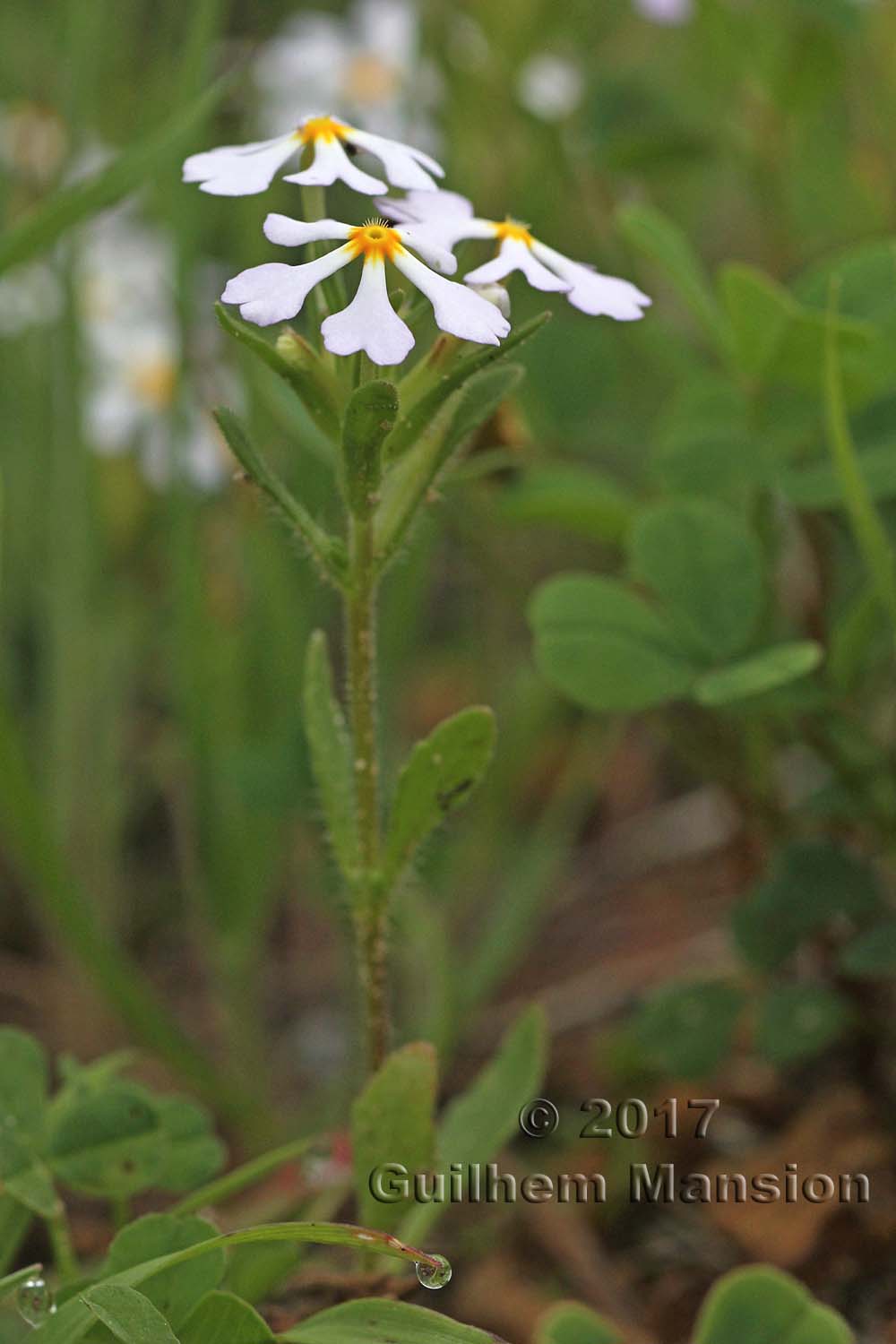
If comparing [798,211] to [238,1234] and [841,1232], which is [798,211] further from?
[238,1234]

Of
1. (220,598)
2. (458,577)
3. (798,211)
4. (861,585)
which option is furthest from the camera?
(458,577)

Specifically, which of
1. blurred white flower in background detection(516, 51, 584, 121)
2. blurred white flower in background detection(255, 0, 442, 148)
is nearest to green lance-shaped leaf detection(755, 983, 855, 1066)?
blurred white flower in background detection(516, 51, 584, 121)

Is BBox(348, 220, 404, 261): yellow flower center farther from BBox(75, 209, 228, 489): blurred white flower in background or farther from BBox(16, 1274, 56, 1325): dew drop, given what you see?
BBox(75, 209, 228, 489): blurred white flower in background

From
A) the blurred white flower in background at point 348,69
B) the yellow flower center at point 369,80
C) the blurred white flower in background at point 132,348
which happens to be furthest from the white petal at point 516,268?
the yellow flower center at point 369,80

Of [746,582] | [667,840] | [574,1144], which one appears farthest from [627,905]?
[746,582]

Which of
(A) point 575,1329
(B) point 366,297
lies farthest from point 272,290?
(A) point 575,1329
